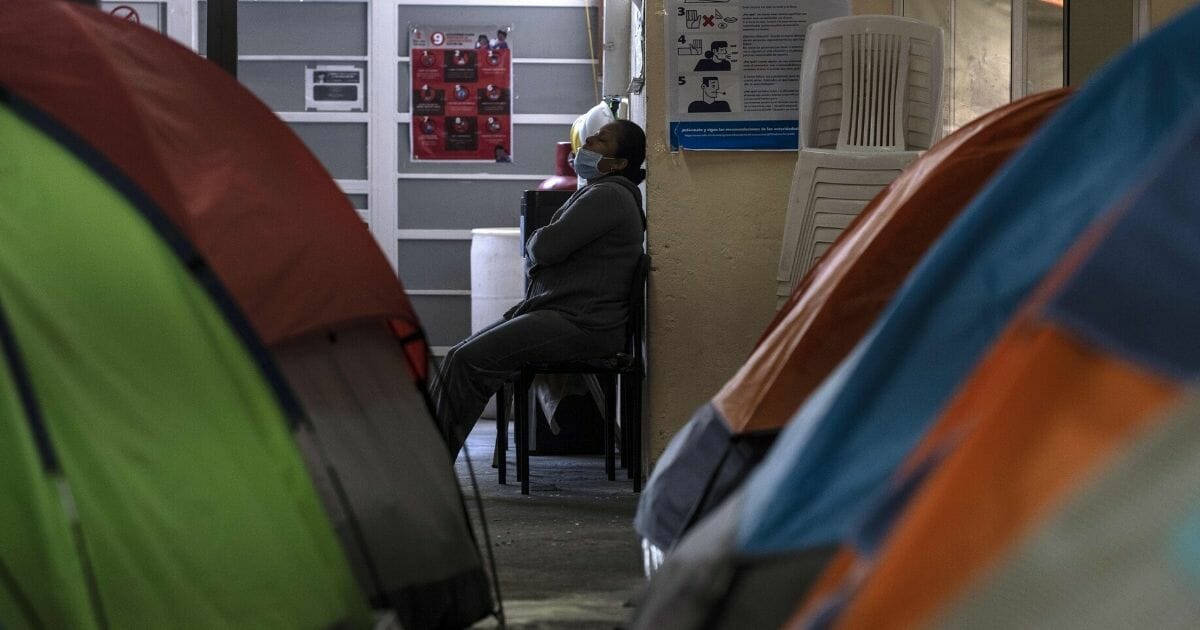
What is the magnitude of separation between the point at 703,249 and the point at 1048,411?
3210mm

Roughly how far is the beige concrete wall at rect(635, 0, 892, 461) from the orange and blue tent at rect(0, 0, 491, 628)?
1840 mm

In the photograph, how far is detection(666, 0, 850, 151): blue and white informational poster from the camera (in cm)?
435

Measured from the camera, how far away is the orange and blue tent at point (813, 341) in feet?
7.37

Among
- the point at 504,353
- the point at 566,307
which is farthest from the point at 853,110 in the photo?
the point at 504,353

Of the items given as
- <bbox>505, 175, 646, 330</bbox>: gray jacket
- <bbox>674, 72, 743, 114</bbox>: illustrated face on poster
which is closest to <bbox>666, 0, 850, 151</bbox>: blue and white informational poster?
<bbox>674, 72, 743, 114</bbox>: illustrated face on poster

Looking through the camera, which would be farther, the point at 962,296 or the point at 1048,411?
the point at 962,296

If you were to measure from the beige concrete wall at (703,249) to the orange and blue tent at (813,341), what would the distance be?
197 cm

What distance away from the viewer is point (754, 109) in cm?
436

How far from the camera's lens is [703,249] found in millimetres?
4402

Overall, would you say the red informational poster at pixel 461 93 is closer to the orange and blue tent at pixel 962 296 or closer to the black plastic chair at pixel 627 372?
the black plastic chair at pixel 627 372

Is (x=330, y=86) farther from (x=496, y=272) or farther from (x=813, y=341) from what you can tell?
(x=813, y=341)

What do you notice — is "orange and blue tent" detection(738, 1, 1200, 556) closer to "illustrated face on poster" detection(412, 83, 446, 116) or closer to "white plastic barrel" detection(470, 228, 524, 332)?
"white plastic barrel" detection(470, 228, 524, 332)

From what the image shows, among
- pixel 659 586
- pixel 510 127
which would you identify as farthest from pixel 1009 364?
pixel 510 127

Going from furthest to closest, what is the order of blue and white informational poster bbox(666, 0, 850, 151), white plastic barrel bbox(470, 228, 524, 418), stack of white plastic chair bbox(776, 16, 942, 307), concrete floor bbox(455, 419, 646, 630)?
1. white plastic barrel bbox(470, 228, 524, 418)
2. blue and white informational poster bbox(666, 0, 850, 151)
3. stack of white plastic chair bbox(776, 16, 942, 307)
4. concrete floor bbox(455, 419, 646, 630)
